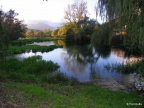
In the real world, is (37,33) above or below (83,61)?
above

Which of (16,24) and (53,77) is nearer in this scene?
(53,77)

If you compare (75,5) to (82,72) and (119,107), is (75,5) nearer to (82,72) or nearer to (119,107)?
(82,72)

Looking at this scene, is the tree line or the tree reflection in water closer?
the tree reflection in water

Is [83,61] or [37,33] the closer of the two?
[83,61]

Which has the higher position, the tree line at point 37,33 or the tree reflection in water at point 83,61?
the tree line at point 37,33

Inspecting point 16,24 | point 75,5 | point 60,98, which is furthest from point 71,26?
point 60,98

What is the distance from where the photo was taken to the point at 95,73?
14039mm

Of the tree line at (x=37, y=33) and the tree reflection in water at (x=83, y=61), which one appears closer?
the tree reflection in water at (x=83, y=61)

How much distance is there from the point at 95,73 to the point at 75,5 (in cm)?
4165

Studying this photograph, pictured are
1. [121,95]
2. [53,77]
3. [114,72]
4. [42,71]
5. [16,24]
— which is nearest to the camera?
[121,95]

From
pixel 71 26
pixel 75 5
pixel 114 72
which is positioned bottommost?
pixel 114 72

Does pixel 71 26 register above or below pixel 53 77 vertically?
above

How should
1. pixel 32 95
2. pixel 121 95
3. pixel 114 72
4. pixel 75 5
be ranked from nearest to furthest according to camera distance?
pixel 32 95
pixel 121 95
pixel 114 72
pixel 75 5

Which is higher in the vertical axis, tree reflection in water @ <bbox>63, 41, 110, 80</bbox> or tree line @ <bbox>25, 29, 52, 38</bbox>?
tree line @ <bbox>25, 29, 52, 38</bbox>
